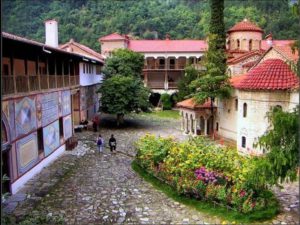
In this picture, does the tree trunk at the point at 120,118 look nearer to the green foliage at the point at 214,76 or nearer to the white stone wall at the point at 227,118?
the green foliage at the point at 214,76

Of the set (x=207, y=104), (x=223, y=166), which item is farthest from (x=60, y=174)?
(x=207, y=104)

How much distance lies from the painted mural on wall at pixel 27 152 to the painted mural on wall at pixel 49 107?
153 cm

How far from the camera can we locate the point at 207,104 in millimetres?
26156

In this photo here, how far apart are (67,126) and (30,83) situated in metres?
6.51

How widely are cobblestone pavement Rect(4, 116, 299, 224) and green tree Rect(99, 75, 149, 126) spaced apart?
10.3 m

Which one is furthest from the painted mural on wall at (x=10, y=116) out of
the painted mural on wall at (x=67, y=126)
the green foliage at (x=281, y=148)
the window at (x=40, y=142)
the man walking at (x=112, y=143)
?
the green foliage at (x=281, y=148)

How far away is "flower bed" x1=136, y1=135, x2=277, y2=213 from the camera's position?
10656 millimetres

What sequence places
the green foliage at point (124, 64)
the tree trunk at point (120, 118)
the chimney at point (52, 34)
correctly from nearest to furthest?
the chimney at point (52, 34)
the tree trunk at point (120, 118)
the green foliage at point (124, 64)

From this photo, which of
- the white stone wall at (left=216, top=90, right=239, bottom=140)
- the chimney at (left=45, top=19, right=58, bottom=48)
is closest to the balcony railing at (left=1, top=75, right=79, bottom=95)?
the chimney at (left=45, top=19, right=58, bottom=48)

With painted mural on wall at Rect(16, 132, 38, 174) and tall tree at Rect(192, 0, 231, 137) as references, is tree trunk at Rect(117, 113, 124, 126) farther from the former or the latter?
painted mural on wall at Rect(16, 132, 38, 174)

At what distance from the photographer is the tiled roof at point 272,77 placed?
57.2 feet

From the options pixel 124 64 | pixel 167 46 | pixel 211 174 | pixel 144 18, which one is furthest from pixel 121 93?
pixel 144 18

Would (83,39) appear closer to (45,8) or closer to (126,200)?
(45,8)

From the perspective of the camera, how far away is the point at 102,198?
11.9m
